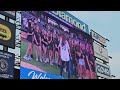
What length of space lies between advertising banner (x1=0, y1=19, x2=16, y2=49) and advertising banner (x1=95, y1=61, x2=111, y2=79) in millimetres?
7388

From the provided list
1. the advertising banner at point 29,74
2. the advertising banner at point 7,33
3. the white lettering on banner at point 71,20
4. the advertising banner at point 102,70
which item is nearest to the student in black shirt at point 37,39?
the advertising banner at point 7,33

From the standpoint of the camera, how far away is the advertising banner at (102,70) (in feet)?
55.9

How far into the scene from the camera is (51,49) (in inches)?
474

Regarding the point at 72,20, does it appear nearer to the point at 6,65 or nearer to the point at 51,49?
the point at 51,49

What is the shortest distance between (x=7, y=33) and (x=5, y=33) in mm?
122

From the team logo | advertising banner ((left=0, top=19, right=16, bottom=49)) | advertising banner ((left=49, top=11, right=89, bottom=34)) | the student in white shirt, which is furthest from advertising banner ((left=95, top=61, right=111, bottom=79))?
the team logo

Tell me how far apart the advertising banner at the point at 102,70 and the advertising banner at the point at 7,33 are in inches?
291

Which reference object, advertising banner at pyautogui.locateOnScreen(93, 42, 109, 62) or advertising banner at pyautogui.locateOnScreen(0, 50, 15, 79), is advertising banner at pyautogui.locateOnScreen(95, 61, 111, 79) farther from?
advertising banner at pyautogui.locateOnScreen(0, 50, 15, 79)

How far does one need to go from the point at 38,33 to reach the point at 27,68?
1877mm

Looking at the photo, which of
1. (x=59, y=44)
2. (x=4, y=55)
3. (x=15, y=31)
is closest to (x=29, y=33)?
(x=15, y=31)

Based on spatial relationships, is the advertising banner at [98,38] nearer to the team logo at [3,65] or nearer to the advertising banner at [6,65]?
the advertising banner at [6,65]

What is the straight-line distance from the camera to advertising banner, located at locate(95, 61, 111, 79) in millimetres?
17044
